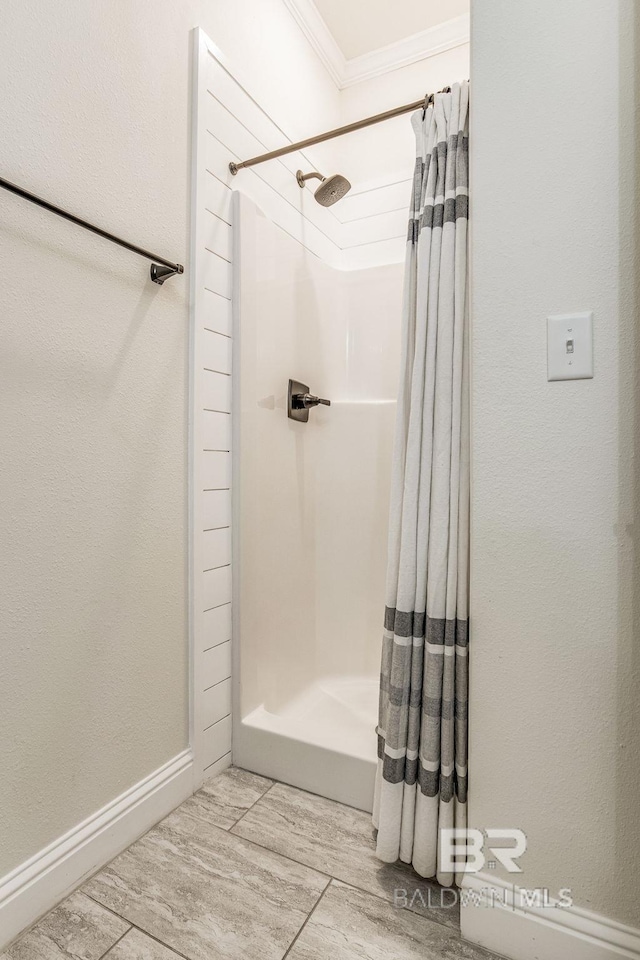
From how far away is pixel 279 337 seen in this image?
1.76 meters

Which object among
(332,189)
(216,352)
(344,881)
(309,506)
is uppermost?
(332,189)

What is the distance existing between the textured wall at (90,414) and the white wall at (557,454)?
792mm

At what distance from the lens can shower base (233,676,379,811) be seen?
4.43ft

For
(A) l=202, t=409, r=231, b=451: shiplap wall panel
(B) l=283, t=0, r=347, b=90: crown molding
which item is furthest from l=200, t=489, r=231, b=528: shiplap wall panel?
(B) l=283, t=0, r=347, b=90: crown molding

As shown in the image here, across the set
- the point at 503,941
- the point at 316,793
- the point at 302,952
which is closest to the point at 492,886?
the point at 503,941

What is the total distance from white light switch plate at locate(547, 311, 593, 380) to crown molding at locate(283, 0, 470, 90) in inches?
73.7

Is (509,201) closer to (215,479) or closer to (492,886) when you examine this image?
(215,479)

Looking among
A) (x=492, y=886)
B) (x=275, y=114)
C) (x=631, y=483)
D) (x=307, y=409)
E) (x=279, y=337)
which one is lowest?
(x=492, y=886)

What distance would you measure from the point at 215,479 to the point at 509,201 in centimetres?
101

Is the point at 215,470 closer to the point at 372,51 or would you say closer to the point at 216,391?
the point at 216,391

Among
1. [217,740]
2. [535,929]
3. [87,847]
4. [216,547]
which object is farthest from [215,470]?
[535,929]

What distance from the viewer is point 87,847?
1.11 m

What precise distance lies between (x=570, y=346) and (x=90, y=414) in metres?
0.99

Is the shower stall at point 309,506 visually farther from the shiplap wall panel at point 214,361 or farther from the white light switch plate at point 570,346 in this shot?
the white light switch plate at point 570,346
